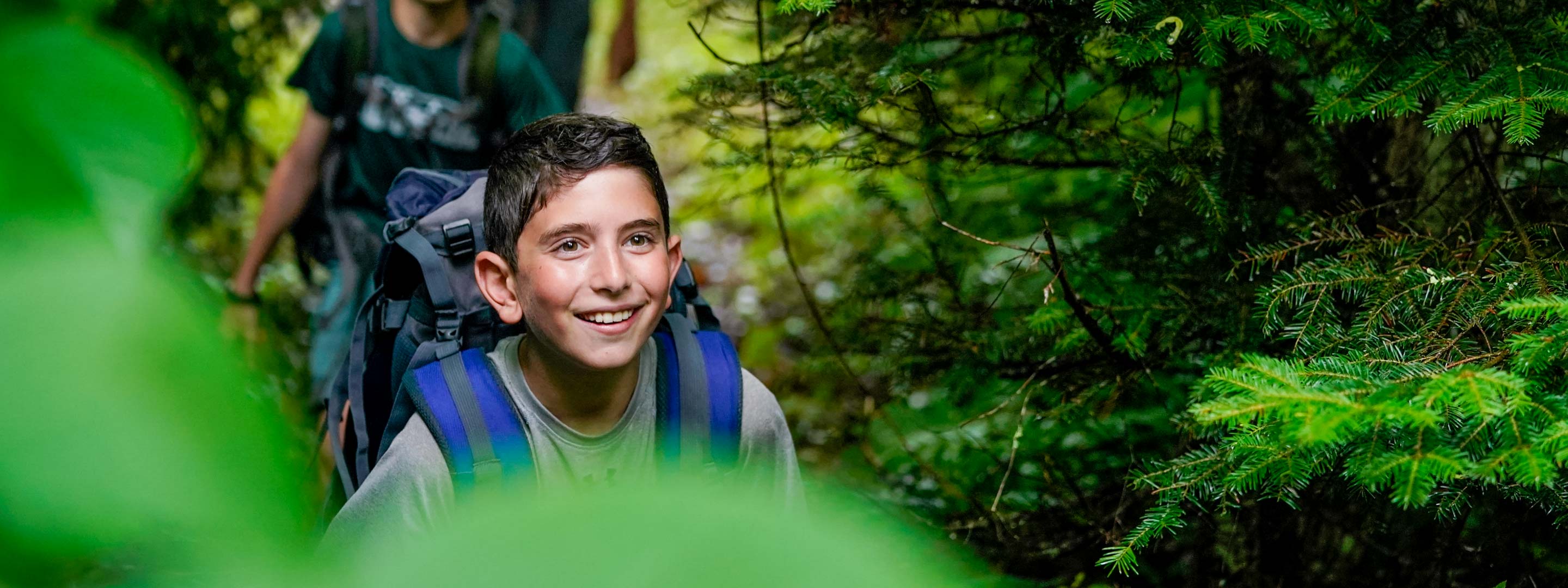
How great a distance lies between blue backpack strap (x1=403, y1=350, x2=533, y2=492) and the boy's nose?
32cm

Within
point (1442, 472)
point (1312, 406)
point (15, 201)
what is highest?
point (15, 201)

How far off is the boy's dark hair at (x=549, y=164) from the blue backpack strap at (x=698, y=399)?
284mm

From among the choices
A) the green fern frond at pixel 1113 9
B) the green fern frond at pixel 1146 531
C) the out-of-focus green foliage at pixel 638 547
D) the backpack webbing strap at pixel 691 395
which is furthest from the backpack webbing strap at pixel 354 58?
the out-of-focus green foliage at pixel 638 547

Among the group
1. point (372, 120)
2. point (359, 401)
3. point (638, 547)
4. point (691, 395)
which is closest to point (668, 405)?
point (691, 395)

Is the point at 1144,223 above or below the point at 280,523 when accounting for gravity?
below

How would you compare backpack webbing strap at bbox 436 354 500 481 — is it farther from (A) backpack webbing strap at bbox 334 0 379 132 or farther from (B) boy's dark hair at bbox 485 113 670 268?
(A) backpack webbing strap at bbox 334 0 379 132

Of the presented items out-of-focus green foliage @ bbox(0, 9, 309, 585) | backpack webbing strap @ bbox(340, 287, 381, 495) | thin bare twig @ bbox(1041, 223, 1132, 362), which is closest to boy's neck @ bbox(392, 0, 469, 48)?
backpack webbing strap @ bbox(340, 287, 381, 495)

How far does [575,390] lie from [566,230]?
1.23ft

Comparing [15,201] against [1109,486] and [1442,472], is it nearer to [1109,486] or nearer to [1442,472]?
[1442,472]

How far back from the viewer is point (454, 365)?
7.56ft

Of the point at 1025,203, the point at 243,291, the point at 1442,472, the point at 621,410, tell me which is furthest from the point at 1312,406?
the point at 243,291

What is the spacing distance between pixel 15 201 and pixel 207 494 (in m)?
0.15

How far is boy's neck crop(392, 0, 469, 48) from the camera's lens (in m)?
4.44

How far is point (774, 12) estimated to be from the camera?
354 centimetres
